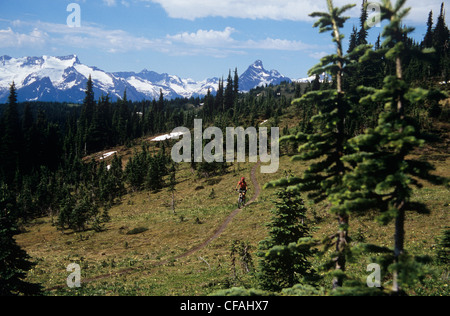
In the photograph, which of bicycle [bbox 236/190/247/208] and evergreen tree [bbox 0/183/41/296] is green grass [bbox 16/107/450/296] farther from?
evergreen tree [bbox 0/183/41/296]

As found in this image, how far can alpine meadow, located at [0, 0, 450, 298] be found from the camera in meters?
9.18

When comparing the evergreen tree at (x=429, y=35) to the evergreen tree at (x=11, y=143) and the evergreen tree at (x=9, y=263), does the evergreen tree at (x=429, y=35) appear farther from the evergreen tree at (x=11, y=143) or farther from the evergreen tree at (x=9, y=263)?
the evergreen tree at (x=11, y=143)

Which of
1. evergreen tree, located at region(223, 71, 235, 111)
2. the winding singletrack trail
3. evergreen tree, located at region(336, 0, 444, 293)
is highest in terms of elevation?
evergreen tree, located at region(223, 71, 235, 111)

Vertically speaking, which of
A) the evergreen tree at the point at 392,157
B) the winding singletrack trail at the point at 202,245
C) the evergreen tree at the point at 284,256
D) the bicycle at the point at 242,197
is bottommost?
the winding singletrack trail at the point at 202,245

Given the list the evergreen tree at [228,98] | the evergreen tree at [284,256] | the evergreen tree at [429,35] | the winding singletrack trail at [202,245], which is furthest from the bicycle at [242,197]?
the evergreen tree at [429,35]

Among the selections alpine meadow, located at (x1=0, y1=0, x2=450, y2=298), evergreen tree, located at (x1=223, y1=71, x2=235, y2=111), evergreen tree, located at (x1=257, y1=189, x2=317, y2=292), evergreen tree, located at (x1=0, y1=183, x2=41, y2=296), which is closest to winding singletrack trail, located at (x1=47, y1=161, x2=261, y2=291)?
alpine meadow, located at (x1=0, y1=0, x2=450, y2=298)

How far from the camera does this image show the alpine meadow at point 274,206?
30.1ft

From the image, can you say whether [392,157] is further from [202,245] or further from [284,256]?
[202,245]

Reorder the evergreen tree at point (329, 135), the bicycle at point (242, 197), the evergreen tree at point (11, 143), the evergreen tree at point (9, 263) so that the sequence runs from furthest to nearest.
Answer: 1. the evergreen tree at point (11, 143)
2. the bicycle at point (242, 197)
3. the evergreen tree at point (9, 263)
4. the evergreen tree at point (329, 135)

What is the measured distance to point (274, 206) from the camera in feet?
115

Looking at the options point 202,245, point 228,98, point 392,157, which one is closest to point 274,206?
point 202,245

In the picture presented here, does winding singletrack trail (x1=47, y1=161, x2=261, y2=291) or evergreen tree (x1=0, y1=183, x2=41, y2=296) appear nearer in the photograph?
evergreen tree (x1=0, y1=183, x2=41, y2=296)
